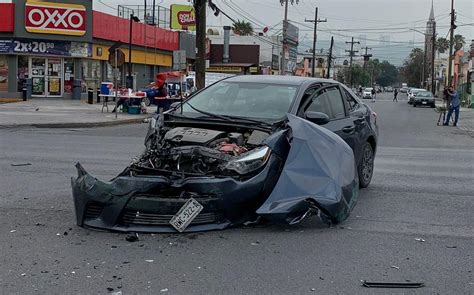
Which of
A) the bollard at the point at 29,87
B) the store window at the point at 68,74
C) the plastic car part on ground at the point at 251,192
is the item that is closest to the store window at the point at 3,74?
the bollard at the point at 29,87

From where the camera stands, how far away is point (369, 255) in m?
5.44

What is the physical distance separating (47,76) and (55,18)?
3382 mm

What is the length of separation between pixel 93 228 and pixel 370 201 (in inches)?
150

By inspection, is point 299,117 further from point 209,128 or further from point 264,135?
point 209,128

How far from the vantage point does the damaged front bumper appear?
5750mm

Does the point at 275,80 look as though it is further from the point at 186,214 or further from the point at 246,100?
the point at 186,214

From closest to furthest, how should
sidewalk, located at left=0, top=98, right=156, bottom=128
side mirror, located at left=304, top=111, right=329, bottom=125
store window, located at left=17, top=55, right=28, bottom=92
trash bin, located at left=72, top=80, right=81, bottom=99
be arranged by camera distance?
1. side mirror, located at left=304, top=111, right=329, bottom=125
2. sidewalk, located at left=0, top=98, right=156, bottom=128
3. store window, located at left=17, top=55, right=28, bottom=92
4. trash bin, located at left=72, top=80, right=81, bottom=99

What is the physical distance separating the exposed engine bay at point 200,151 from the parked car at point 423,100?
157 feet

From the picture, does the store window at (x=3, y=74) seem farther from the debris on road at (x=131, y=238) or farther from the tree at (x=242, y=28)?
the tree at (x=242, y=28)

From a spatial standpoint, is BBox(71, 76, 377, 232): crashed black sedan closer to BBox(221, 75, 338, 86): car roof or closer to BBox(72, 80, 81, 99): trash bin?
BBox(221, 75, 338, 86): car roof

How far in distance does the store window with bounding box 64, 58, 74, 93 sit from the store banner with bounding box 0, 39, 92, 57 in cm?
66

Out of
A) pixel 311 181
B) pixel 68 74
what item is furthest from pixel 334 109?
pixel 68 74

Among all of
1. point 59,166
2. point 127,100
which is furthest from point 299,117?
point 127,100

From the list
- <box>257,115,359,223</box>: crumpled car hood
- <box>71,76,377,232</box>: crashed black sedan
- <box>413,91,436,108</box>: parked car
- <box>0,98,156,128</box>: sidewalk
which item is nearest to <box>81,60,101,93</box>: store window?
<box>0,98,156,128</box>: sidewalk
